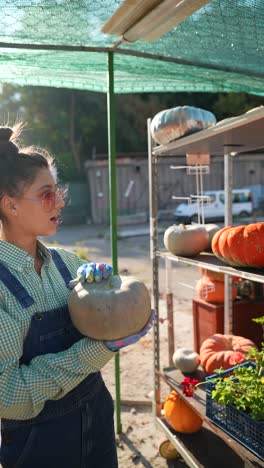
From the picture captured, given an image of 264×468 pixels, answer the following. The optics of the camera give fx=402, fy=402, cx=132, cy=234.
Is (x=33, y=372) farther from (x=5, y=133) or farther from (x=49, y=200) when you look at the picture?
(x=5, y=133)

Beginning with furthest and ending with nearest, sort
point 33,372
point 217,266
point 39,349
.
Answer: point 217,266 → point 39,349 → point 33,372

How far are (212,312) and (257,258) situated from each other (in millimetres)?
1561

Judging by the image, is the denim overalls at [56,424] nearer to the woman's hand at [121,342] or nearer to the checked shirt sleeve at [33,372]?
the checked shirt sleeve at [33,372]

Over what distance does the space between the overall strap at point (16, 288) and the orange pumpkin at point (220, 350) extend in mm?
1725

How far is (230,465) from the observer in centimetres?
266

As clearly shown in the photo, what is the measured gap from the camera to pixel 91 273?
1.74m

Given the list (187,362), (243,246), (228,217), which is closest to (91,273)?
(243,246)

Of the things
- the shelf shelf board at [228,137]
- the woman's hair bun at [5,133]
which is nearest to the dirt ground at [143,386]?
the shelf shelf board at [228,137]

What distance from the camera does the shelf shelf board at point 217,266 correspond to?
2139 millimetres

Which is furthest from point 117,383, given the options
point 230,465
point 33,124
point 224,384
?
point 33,124

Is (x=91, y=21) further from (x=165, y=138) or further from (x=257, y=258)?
(x=257, y=258)

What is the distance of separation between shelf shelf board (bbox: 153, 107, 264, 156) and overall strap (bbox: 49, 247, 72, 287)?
1084 millimetres

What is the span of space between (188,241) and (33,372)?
1697 mm

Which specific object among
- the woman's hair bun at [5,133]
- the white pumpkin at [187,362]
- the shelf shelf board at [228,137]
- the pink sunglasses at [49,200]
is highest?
the shelf shelf board at [228,137]
